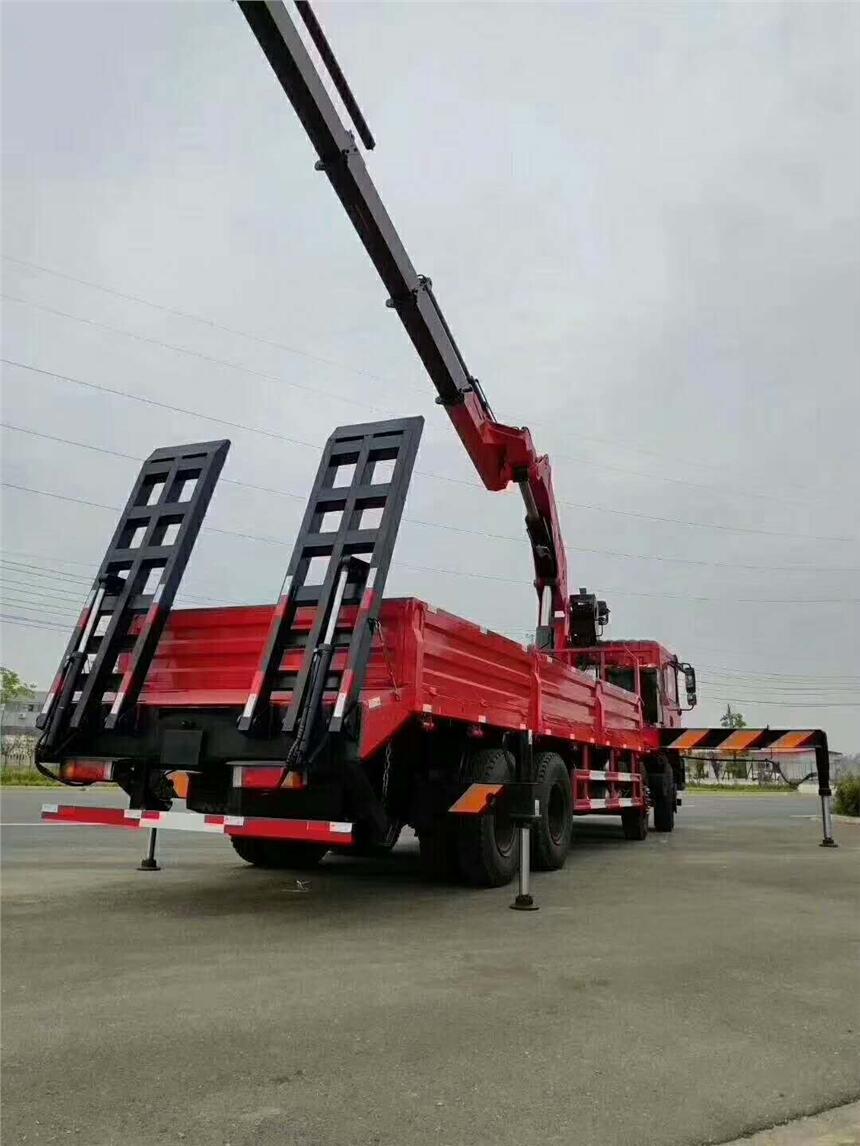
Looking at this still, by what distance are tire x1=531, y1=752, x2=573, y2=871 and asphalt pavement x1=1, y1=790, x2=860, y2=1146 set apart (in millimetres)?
710

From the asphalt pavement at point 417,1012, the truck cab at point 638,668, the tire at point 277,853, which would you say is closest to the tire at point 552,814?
the asphalt pavement at point 417,1012

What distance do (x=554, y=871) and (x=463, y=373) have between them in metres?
5.44

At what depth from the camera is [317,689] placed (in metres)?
5.56

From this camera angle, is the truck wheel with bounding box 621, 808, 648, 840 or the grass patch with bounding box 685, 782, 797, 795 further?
the grass patch with bounding box 685, 782, 797, 795

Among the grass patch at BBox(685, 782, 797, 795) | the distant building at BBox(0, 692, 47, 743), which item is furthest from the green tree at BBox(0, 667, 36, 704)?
the grass patch at BBox(685, 782, 797, 795)

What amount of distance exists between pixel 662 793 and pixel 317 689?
10.3m

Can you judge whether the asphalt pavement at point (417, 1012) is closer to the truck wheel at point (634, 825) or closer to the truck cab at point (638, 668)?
the truck wheel at point (634, 825)

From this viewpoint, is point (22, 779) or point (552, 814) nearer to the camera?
point (552, 814)

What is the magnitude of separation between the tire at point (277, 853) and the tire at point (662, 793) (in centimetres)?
723

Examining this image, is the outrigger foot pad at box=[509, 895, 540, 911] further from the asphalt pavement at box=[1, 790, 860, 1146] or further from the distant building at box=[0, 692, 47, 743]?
the distant building at box=[0, 692, 47, 743]

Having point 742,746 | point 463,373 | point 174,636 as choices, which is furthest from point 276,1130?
point 742,746

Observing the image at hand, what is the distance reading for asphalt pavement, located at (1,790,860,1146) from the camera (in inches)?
122

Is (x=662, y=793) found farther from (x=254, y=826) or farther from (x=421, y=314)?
(x=254, y=826)

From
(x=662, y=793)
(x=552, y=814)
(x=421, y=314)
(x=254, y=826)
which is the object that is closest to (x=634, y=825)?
(x=662, y=793)
